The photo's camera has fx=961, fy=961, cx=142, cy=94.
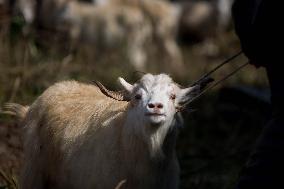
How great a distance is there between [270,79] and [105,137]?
1.19 m

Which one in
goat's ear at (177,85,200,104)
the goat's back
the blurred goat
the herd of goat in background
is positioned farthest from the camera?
the blurred goat

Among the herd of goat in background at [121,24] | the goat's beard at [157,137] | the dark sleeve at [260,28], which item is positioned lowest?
the goat's beard at [157,137]

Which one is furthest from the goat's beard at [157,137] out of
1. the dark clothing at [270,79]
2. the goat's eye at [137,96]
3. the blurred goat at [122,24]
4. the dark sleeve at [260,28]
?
the blurred goat at [122,24]

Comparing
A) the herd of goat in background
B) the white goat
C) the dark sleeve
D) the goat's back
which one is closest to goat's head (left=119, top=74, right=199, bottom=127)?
the white goat

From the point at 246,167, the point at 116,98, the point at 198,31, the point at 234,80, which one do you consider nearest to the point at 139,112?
the point at 116,98

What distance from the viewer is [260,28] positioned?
6.03 meters

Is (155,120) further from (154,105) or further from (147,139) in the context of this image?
(147,139)

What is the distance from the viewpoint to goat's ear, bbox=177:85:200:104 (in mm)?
6273

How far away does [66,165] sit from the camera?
21.6ft

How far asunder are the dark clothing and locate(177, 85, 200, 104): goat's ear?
423 mm

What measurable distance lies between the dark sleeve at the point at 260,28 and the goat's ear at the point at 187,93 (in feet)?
1.34

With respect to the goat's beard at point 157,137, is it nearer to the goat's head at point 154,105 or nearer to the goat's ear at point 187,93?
the goat's head at point 154,105

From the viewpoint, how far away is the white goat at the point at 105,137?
20.0 ft

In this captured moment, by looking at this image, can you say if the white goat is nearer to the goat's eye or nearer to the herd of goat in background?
the goat's eye
